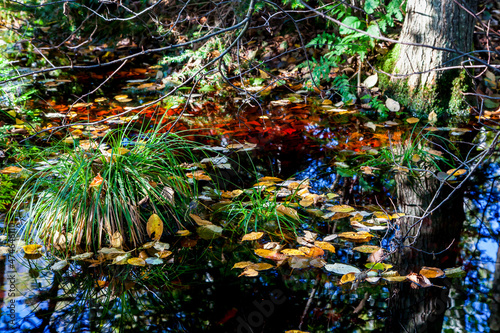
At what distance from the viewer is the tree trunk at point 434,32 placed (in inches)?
181

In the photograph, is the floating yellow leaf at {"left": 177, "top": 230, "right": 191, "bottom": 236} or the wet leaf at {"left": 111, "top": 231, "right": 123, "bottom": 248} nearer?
the wet leaf at {"left": 111, "top": 231, "right": 123, "bottom": 248}

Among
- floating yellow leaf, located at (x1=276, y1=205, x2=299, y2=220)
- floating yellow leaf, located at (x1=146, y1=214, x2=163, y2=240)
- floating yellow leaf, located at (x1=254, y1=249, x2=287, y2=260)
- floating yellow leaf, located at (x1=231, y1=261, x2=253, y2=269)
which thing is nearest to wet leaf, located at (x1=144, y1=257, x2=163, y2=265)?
floating yellow leaf, located at (x1=146, y1=214, x2=163, y2=240)

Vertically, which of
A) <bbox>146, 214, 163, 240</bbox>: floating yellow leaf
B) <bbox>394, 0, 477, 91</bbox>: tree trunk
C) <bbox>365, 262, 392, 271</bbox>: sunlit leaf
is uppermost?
<bbox>394, 0, 477, 91</bbox>: tree trunk

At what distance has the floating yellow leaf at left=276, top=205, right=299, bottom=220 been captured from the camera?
9.89 feet

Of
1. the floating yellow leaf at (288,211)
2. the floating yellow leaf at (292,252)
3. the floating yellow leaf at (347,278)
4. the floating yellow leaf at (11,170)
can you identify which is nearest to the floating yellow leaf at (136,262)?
the floating yellow leaf at (292,252)

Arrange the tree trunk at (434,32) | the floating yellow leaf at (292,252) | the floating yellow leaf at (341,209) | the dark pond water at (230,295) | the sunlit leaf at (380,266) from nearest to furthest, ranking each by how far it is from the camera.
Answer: the dark pond water at (230,295), the sunlit leaf at (380,266), the floating yellow leaf at (292,252), the floating yellow leaf at (341,209), the tree trunk at (434,32)

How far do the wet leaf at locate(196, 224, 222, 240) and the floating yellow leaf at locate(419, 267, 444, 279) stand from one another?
1.22 meters

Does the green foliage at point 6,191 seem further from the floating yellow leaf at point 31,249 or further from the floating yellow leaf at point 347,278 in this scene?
the floating yellow leaf at point 347,278

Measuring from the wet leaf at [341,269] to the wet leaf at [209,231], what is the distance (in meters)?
0.76

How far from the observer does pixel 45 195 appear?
2938 millimetres

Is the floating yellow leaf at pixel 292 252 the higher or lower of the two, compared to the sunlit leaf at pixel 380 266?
higher

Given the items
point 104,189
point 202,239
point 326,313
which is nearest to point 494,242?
point 326,313

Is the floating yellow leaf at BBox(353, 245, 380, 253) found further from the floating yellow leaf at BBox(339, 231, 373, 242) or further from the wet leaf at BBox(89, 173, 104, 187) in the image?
the wet leaf at BBox(89, 173, 104, 187)

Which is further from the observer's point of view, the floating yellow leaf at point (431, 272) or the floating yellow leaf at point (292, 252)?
the floating yellow leaf at point (292, 252)
